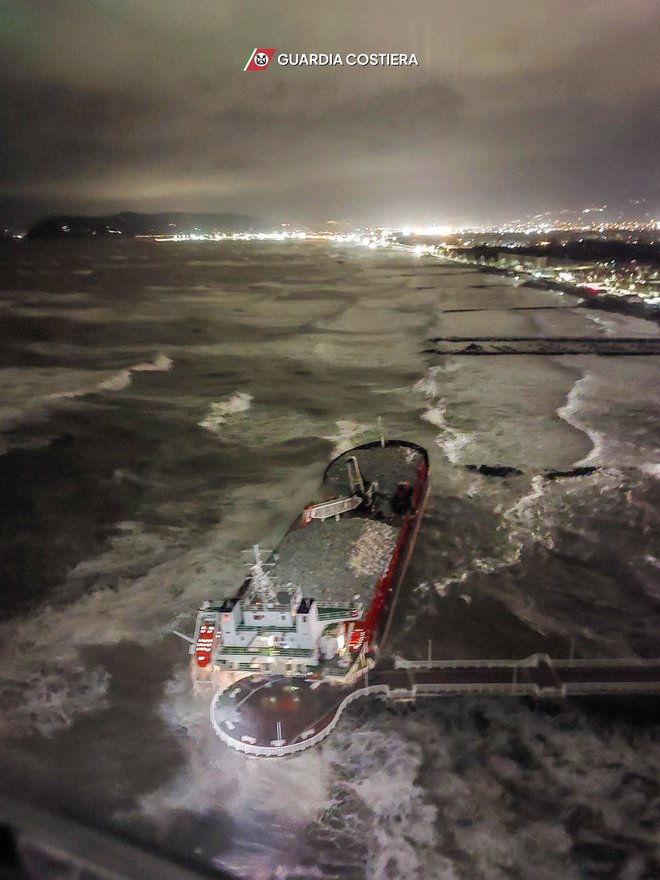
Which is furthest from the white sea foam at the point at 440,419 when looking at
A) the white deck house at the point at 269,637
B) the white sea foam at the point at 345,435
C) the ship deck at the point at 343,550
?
the white deck house at the point at 269,637

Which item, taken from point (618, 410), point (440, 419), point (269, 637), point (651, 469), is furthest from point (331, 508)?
point (618, 410)

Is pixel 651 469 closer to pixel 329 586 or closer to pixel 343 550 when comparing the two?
pixel 343 550

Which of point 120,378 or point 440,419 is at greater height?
point 440,419

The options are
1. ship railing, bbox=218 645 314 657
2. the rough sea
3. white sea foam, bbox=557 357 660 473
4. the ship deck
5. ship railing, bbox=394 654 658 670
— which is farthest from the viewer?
white sea foam, bbox=557 357 660 473

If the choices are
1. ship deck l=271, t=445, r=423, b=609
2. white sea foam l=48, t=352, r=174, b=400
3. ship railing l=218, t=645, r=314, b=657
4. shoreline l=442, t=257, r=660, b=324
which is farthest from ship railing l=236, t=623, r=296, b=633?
shoreline l=442, t=257, r=660, b=324

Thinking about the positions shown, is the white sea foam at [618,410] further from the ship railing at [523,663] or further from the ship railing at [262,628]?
the ship railing at [262,628]

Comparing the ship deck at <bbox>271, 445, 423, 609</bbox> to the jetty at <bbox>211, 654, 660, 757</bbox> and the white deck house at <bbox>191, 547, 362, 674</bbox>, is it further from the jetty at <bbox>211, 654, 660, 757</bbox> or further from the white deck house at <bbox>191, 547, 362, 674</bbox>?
the jetty at <bbox>211, 654, 660, 757</bbox>

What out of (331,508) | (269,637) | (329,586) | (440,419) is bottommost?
(329,586)
